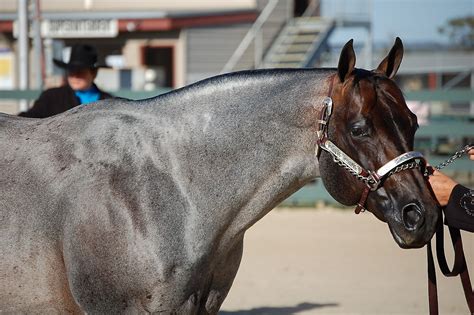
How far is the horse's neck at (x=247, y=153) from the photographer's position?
131 inches

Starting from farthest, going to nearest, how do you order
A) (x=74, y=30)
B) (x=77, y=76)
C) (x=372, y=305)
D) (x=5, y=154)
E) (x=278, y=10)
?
(x=278, y=10) < (x=74, y=30) < (x=372, y=305) < (x=77, y=76) < (x=5, y=154)

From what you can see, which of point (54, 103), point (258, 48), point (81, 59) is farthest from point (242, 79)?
point (258, 48)

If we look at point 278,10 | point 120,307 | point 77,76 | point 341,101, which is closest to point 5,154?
point 120,307

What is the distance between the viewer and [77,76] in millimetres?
5863

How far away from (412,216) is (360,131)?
1.19ft

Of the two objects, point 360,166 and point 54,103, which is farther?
point 54,103

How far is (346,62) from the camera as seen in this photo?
3.20 m

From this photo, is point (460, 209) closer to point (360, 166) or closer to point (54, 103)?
point (360, 166)

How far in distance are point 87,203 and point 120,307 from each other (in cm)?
41

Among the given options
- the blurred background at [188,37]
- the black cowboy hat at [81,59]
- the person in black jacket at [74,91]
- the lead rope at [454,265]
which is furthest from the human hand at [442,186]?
the blurred background at [188,37]

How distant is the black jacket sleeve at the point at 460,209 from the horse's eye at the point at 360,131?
A: 0.73 metres

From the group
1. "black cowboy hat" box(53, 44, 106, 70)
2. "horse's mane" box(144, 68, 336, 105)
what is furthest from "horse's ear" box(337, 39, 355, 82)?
"black cowboy hat" box(53, 44, 106, 70)

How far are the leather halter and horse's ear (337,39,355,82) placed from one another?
0.10 metres

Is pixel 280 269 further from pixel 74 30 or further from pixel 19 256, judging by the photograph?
pixel 74 30
